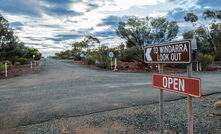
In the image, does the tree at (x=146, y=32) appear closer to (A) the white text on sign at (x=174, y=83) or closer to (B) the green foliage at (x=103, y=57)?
(B) the green foliage at (x=103, y=57)

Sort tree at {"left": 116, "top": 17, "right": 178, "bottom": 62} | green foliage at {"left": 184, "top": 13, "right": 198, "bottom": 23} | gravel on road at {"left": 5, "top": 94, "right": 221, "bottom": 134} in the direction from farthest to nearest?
green foliage at {"left": 184, "top": 13, "right": 198, "bottom": 23} → tree at {"left": 116, "top": 17, "right": 178, "bottom": 62} → gravel on road at {"left": 5, "top": 94, "right": 221, "bottom": 134}

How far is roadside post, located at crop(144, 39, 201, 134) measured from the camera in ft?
7.58

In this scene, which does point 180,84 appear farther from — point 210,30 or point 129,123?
point 210,30

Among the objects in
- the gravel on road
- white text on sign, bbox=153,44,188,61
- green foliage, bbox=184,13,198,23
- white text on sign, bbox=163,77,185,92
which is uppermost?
green foliage, bbox=184,13,198,23

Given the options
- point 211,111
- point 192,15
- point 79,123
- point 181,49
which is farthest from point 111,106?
point 192,15

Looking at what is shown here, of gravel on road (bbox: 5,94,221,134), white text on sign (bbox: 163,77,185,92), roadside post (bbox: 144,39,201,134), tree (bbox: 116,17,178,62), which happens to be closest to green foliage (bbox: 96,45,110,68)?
tree (bbox: 116,17,178,62)

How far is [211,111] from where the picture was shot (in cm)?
471

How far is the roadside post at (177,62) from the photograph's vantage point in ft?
7.58

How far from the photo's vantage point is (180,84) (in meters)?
2.46

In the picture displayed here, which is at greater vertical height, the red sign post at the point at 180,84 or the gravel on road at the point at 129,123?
the red sign post at the point at 180,84

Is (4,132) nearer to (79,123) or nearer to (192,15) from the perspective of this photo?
(79,123)

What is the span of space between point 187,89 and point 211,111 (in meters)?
3.13

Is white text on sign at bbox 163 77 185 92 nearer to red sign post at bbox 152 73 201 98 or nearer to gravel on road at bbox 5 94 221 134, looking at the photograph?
red sign post at bbox 152 73 201 98

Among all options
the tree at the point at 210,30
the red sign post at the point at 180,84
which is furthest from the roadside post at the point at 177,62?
the tree at the point at 210,30
